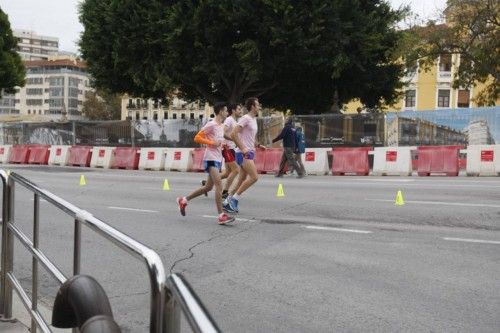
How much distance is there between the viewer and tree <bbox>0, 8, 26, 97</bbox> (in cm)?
5078

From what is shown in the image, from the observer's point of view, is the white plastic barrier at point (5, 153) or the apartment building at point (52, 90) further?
the apartment building at point (52, 90)

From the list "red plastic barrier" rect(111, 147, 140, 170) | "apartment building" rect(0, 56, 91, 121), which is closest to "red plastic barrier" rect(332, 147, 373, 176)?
"red plastic barrier" rect(111, 147, 140, 170)

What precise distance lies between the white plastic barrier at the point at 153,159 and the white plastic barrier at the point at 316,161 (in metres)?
6.16

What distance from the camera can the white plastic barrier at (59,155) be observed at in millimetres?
27906

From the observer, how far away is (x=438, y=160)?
1884cm

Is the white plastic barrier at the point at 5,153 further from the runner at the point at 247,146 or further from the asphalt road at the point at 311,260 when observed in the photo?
the runner at the point at 247,146

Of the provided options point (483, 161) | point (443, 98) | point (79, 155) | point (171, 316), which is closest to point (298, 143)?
point (483, 161)

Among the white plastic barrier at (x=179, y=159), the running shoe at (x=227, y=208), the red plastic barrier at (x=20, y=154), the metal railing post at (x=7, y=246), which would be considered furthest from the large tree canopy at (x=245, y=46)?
the metal railing post at (x=7, y=246)

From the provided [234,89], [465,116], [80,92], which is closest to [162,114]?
[80,92]

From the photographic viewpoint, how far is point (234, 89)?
3275cm

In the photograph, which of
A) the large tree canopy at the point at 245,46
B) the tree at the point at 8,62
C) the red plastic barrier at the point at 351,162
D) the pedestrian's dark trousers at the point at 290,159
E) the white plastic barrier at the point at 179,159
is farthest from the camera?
the tree at the point at 8,62

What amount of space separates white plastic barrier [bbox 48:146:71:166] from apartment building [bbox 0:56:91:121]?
116 m

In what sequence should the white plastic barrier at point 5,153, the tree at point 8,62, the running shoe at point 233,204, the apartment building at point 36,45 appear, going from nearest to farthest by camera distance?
1. the running shoe at point 233,204
2. the white plastic barrier at point 5,153
3. the tree at point 8,62
4. the apartment building at point 36,45

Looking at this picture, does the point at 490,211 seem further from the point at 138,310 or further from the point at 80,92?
the point at 80,92
